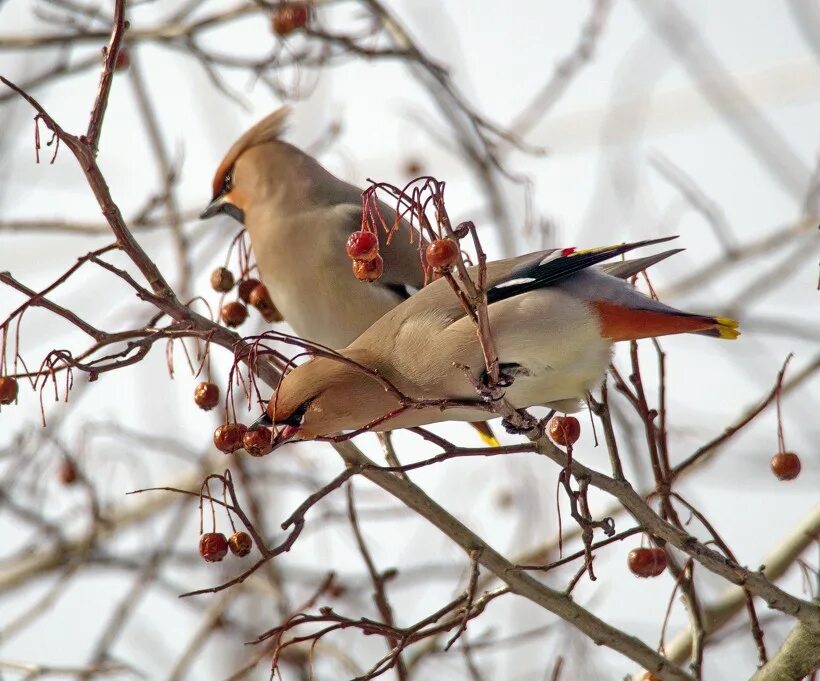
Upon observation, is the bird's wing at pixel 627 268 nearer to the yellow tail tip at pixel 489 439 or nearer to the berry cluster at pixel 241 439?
the yellow tail tip at pixel 489 439

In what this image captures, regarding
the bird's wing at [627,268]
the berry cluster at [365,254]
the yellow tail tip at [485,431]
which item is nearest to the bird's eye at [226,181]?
the yellow tail tip at [485,431]

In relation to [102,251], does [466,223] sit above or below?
below

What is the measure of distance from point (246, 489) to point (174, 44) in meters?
1.82

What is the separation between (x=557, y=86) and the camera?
5.44 metres

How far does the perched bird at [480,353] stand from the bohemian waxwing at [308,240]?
633 mm

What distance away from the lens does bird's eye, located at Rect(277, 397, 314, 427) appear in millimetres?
2848

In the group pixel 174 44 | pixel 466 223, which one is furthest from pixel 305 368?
pixel 174 44

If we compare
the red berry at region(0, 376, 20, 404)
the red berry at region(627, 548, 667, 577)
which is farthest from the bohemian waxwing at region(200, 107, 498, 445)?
the red berry at region(0, 376, 20, 404)

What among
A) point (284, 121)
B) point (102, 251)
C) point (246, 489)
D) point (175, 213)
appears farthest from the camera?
point (175, 213)

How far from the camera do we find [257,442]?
2.51 m

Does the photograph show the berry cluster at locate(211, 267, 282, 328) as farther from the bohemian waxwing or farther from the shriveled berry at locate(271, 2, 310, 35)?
the shriveled berry at locate(271, 2, 310, 35)

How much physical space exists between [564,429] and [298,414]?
664 millimetres

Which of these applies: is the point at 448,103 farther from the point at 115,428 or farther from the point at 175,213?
the point at 115,428

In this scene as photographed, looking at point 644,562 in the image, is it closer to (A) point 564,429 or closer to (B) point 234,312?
(A) point 564,429
